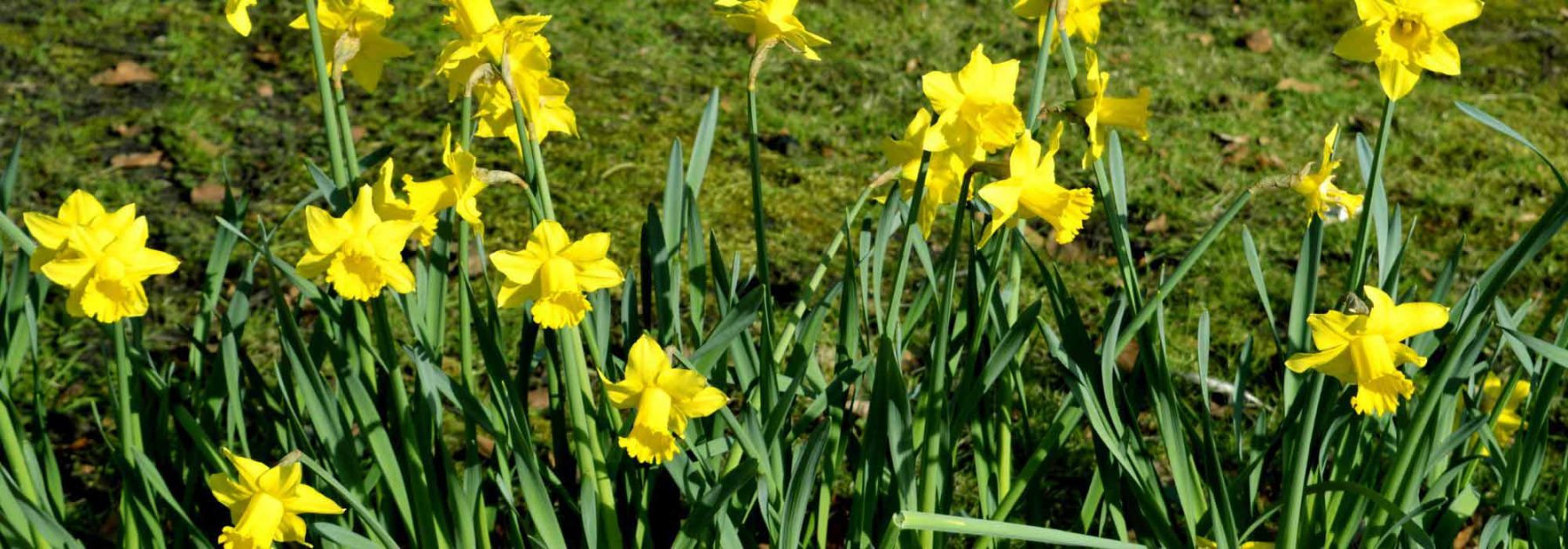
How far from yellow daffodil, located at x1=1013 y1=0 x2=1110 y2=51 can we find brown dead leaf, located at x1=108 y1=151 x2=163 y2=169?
9.29 ft

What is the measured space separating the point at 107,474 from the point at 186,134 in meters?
1.64

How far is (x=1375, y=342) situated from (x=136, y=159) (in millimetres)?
3239

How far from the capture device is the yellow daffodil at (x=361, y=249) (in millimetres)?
1351

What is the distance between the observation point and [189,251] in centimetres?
321

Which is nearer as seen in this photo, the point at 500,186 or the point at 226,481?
the point at 226,481

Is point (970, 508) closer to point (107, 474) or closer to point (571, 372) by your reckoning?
point (571, 372)

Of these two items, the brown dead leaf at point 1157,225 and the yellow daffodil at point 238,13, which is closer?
the yellow daffodil at point 238,13

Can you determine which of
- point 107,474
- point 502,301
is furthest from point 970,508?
point 107,474

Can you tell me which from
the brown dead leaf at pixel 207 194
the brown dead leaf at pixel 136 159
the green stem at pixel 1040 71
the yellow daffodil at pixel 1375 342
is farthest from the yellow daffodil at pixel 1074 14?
the brown dead leaf at pixel 136 159

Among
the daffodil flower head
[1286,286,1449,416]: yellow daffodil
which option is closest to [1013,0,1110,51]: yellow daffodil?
[1286,286,1449,416]: yellow daffodil

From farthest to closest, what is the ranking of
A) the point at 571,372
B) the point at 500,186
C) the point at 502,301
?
the point at 500,186, the point at 571,372, the point at 502,301

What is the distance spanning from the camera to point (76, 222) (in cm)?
140

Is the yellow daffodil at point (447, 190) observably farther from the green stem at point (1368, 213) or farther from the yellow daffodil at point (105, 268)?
the green stem at point (1368, 213)

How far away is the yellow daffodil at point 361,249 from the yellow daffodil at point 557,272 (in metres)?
0.10
